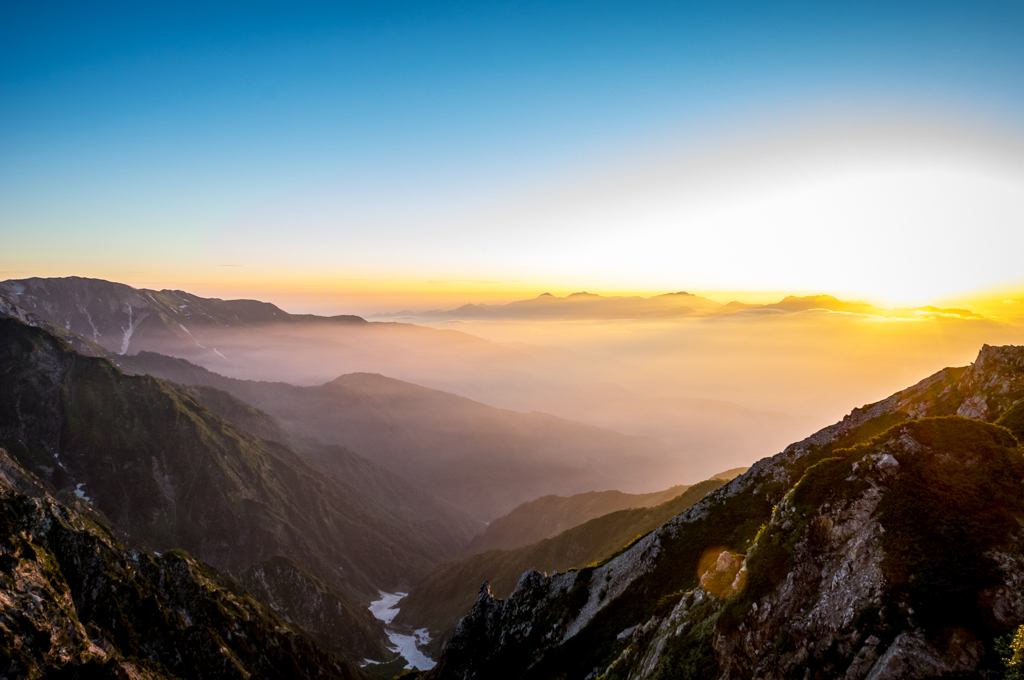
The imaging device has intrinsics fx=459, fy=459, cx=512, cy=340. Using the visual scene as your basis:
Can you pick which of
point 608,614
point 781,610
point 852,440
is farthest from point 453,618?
point 781,610

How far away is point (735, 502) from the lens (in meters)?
41.3

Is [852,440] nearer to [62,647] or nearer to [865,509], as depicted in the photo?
[865,509]

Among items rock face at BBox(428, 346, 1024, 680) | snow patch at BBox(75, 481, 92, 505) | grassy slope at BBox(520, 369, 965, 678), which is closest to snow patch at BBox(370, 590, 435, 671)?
grassy slope at BBox(520, 369, 965, 678)

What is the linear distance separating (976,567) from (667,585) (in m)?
25.3

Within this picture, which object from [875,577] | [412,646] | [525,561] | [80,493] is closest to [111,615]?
[875,577]

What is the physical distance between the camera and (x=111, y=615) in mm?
67375

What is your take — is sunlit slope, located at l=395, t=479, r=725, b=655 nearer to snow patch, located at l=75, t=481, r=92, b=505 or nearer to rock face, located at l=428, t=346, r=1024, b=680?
rock face, located at l=428, t=346, r=1024, b=680

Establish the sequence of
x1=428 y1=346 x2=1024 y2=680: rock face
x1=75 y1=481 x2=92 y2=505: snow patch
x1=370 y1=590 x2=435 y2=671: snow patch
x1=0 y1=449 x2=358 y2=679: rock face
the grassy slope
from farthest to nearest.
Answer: x1=75 y1=481 x2=92 y2=505: snow patch → x1=370 y1=590 x2=435 y2=671: snow patch → x1=0 y1=449 x2=358 y2=679: rock face → the grassy slope → x1=428 y1=346 x2=1024 y2=680: rock face

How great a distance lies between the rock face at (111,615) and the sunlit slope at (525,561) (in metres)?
61.9

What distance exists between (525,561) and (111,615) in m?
113

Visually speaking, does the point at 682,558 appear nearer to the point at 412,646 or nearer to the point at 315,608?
the point at 412,646

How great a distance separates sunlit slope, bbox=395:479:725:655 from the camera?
361 ft

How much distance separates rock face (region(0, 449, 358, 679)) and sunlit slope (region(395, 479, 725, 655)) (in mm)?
61911

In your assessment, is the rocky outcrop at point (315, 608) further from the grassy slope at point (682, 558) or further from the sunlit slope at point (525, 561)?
the grassy slope at point (682, 558)
